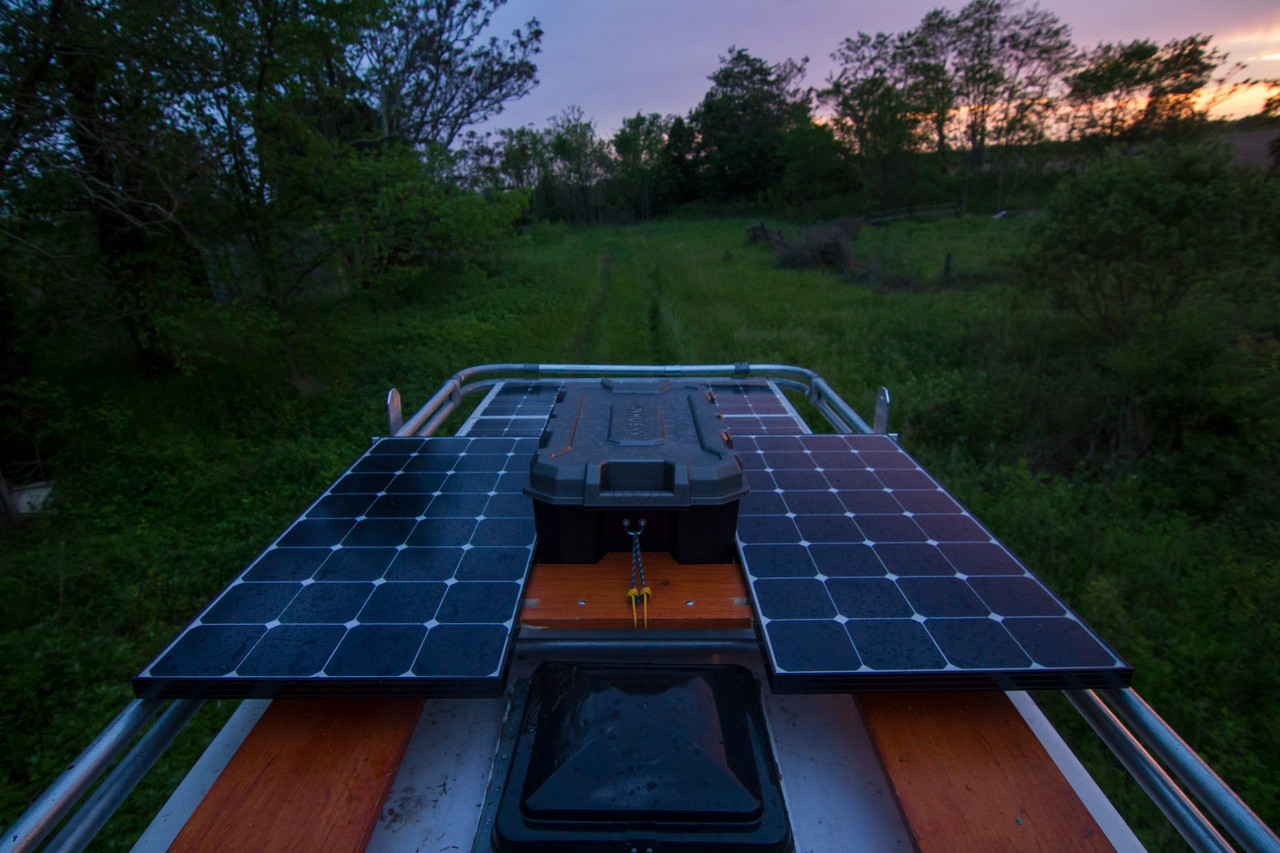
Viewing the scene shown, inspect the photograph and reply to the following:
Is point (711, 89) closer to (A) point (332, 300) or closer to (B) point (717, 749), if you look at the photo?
(A) point (332, 300)

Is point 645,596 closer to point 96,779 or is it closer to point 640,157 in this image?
point 96,779

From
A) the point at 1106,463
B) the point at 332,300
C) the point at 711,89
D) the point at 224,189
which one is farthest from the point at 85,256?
the point at 711,89

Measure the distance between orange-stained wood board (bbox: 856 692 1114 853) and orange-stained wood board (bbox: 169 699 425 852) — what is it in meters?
1.56

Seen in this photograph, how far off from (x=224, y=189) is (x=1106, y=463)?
13146 mm

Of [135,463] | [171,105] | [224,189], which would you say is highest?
[171,105]

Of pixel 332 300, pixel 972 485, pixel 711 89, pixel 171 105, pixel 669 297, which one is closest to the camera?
pixel 972 485

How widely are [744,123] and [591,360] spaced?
A: 194 feet

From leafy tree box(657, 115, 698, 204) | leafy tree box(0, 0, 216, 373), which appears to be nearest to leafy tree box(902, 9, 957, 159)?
leafy tree box(657, 115, 698, 204)

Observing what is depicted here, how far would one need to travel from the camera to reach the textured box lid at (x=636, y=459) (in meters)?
2.41

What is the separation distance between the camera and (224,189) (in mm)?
9469

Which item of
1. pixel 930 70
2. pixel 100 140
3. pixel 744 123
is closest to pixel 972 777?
pixel 100 140

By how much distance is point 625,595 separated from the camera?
2418mm

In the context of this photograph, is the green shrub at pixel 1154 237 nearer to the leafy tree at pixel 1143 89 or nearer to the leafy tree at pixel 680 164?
the leafy tree at pixel 1143 89

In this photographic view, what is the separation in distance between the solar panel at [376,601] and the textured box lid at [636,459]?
1.43ft
